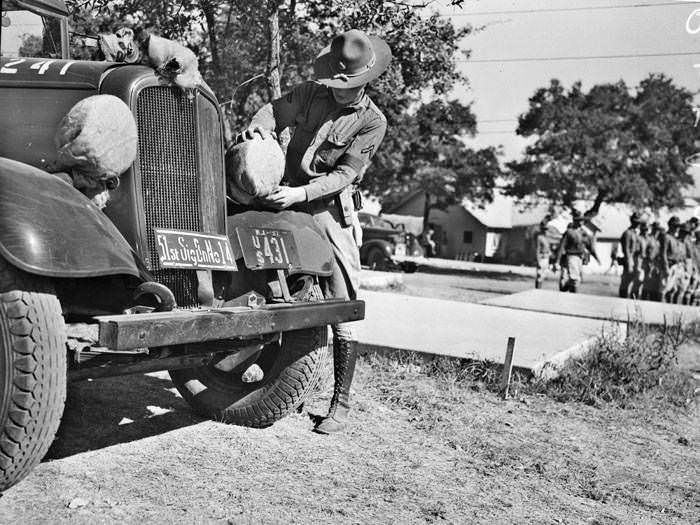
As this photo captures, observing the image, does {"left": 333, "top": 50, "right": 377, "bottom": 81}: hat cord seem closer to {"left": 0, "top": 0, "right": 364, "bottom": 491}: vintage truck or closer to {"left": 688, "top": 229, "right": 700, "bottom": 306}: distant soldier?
{"left": 0, "top": 0, "right": 364, "bottom": 491}: vintage truck

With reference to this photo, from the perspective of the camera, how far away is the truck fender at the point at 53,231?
271 cm

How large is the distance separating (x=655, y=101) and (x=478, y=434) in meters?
26.9

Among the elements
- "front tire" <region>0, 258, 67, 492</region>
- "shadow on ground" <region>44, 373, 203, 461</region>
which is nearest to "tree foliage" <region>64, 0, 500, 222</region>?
"shadow on ground" <region>44, 373, 203, 461</region>

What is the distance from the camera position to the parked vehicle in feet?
74.1

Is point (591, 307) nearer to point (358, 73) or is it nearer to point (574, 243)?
point (574, 243)

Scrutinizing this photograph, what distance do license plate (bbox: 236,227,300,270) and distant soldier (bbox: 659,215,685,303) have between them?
14.3m

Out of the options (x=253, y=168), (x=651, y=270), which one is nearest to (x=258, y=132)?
(x=253, y=168)

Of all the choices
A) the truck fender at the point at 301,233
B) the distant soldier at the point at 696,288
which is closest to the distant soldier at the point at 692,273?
the distant soldier at the point at 696,288

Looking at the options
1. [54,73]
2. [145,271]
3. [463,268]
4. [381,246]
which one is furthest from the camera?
[463,268]

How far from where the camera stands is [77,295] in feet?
10.5

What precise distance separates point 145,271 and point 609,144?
25795mm

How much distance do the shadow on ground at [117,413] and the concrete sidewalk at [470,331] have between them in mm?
1435

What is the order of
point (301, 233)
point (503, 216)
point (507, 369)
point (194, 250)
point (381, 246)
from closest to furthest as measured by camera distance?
point (194, 250) → point (301, 233) → point (507, 369) → point (381, 246) → point (503, 216)

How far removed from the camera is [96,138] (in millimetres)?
3154
